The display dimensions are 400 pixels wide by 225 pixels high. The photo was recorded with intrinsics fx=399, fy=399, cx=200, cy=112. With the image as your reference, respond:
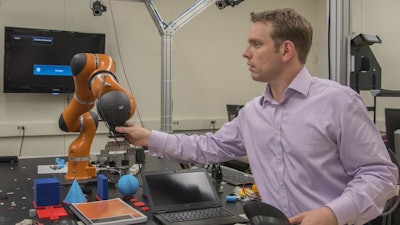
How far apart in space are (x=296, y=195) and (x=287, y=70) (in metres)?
0.41

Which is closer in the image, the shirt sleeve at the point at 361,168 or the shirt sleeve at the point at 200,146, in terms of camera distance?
the shirt sleeve at the point at 361,168

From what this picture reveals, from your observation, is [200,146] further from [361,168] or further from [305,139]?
[361,168]

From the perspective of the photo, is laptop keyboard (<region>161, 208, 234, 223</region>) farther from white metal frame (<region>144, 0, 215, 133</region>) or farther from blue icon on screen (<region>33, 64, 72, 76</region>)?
blue icon on screen (<region>33, 64, 72, 76</region>)

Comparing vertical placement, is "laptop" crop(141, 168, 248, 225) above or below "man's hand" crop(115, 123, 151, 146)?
below

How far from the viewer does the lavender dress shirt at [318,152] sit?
3.72 feet

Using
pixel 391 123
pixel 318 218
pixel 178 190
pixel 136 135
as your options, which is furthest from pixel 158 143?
pixel 391 123

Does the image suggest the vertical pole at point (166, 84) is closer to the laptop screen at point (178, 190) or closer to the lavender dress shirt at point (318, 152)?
the laptop screen at point (178, 190)

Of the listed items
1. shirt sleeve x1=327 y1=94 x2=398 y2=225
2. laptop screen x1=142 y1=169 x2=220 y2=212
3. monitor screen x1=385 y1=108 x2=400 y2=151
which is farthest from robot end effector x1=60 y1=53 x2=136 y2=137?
monitor screen x1=385 y1=108 x2=400 y2=151

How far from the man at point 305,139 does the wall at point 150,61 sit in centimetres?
304

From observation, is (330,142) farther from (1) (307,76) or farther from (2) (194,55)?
(2) (194,55)

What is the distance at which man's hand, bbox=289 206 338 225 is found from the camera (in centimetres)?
106

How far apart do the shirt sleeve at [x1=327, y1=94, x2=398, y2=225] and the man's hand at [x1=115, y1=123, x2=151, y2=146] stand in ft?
2.32

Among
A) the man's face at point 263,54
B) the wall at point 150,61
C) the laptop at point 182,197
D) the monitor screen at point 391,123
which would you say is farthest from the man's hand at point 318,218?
A: the wall at point 150,61

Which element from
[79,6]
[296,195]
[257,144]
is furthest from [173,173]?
[79,6]
